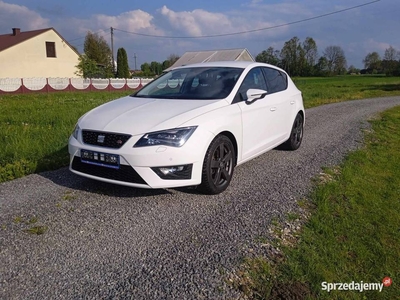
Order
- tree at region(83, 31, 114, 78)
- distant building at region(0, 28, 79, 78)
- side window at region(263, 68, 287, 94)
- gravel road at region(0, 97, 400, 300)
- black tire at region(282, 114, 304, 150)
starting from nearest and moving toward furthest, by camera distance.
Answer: gravel road at region(0, 97, 400, 300)
side window at region(263, 68, 287, 94)
black tire at region(282, 114, 304, 150)
distant building at region(0, 28, 79, 78)
tree at region(83, 31, 114, 78)

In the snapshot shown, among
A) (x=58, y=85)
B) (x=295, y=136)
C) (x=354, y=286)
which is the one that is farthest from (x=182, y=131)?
(x=58, y=85)

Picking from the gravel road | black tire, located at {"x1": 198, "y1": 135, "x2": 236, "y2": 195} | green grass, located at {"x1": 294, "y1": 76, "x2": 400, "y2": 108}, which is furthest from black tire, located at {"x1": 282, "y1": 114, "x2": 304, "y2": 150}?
green grass, located at {"x1": 294, "y1": 76, "x2": 400, "y2": 108}

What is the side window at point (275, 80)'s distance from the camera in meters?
5.33

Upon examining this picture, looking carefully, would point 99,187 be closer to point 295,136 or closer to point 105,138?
point 105,138

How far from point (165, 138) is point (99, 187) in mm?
1247

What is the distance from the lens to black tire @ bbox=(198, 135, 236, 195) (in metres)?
3.72

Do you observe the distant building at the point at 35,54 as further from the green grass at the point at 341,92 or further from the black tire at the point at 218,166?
the black tire at the point at 218,166

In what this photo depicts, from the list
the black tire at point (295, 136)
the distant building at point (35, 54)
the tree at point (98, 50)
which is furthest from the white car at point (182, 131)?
the tree at point (98, 50)

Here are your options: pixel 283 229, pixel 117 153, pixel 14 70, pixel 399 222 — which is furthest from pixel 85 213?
pixel 14 70

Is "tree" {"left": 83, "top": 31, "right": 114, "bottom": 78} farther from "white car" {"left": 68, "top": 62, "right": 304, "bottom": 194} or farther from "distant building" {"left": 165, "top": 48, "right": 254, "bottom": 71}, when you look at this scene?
"white car" {"left": 68, "top": 62, "right": 304, "bottom": 194}

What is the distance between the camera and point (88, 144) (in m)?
3.75

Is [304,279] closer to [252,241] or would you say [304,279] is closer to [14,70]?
[252,241]

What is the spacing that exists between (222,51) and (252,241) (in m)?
48.4

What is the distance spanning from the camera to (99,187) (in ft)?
13.5
